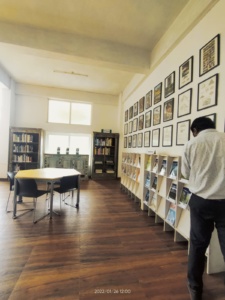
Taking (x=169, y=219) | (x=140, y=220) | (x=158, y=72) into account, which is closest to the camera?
(x=169, y=219)

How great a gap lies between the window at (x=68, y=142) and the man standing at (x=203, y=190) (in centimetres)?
657

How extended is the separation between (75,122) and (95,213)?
16.5ft

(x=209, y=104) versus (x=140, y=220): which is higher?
(x=209, y=104)

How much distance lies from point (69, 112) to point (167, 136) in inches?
212

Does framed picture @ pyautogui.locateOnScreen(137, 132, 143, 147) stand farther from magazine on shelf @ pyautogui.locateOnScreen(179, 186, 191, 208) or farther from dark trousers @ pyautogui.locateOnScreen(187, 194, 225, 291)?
dark trousers @ pyautogui.locateOnScreen(187, 194, 225, 291)

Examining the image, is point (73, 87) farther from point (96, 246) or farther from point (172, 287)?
point (172, 287)

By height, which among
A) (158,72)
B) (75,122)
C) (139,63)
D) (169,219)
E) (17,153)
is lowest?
(169,219)

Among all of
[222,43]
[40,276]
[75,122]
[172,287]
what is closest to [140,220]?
[172,287]

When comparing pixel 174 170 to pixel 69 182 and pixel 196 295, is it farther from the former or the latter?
pixel 69 182

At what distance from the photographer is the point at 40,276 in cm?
179

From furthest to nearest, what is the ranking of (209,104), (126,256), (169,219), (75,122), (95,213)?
(75,122)
(95,213)
(169,219)
(209,104)
(126,256)

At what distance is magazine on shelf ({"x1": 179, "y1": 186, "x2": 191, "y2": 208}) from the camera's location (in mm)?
2509

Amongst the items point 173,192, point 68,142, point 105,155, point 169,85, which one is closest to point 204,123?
point 173,192

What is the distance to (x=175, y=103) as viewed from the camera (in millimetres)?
3219
